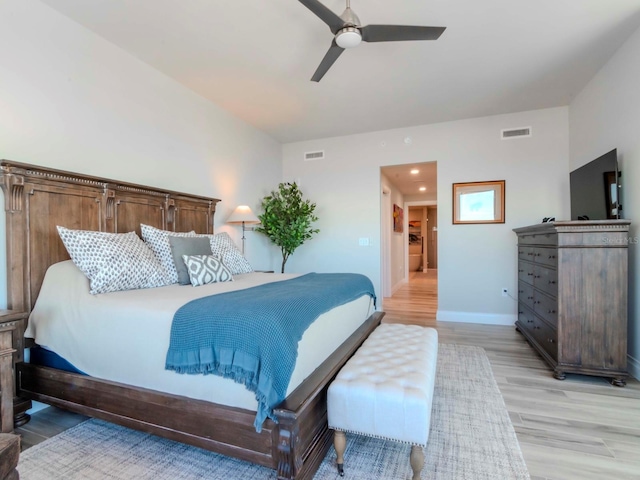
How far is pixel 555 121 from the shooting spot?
4191mm

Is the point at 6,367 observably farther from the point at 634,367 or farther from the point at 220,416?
the point at 634,367

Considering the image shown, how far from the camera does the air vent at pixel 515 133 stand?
14.1ft

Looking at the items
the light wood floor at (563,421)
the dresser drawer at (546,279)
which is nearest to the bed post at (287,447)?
the light wood floor at (563,421)

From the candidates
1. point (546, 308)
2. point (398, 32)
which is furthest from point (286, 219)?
point (546, 308)

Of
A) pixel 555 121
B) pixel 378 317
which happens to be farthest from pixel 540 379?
pixel 555 121

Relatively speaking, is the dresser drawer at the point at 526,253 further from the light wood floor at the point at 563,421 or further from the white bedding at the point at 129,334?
the white bedding at the point at 129,334

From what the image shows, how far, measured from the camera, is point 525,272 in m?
3.76

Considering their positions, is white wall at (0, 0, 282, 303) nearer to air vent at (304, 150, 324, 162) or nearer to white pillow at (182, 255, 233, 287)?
white pillow at (182, 255, 233, 287)

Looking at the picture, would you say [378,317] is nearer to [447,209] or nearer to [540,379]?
[540,379]


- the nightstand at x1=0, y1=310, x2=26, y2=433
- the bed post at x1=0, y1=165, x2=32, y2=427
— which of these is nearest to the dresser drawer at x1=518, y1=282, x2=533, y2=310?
the nightstand at x1=0, y1=310, x2=26, y2=433

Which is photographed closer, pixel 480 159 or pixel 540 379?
pixel 540 379

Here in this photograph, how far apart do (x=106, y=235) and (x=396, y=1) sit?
2688 mm

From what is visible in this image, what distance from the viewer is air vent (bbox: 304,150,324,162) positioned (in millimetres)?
5418

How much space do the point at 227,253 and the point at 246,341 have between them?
1924mm
